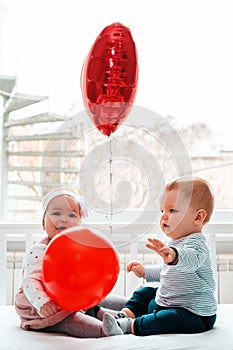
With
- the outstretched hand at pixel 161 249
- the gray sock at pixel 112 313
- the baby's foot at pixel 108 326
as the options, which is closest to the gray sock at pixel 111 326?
the baby's foot at pixel 108 326

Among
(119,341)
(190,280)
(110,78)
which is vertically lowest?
(119,341)

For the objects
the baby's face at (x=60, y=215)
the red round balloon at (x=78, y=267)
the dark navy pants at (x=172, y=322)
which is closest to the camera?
the red round balloon at (x=78, y=267)

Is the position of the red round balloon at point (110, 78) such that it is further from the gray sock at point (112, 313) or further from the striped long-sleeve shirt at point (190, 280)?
the gray sock at point (112, 313)

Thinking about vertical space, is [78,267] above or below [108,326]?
above

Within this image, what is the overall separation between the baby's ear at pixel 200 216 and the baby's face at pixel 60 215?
1.13 ft

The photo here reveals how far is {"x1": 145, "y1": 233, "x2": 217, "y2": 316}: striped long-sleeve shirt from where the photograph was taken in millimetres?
1469

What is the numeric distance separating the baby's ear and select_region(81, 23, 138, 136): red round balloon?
38cm

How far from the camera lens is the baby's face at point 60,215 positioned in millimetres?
1548

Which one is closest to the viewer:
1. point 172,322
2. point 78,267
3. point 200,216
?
point 78,267

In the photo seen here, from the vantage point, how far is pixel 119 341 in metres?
1.35

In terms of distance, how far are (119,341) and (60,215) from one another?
15.7 inches

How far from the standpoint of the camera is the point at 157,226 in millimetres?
2160

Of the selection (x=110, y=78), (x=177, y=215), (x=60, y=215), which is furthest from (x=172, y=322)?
(x=110, y=78)

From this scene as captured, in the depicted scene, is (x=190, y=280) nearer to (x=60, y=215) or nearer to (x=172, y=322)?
(x=172, y=322)
